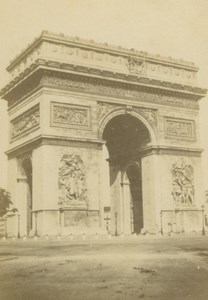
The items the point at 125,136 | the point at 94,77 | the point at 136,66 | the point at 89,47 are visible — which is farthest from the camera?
the point at 125,136

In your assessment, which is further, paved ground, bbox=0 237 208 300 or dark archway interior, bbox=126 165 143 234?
dark archway interior, bbox=126 165 143 234

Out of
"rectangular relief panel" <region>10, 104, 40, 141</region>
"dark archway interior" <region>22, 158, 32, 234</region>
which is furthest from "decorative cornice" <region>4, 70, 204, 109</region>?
"dark archway interior" <region>22, 158, 32, 234</region>

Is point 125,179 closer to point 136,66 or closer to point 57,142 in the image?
point 136,66

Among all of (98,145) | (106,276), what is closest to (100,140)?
(98,145)

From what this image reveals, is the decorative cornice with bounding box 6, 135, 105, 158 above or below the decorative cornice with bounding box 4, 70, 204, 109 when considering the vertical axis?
below

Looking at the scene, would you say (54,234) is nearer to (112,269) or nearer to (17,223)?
(17,223)

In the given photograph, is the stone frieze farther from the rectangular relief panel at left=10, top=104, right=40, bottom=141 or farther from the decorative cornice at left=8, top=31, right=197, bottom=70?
the decorative cornice at left=8, top=31, right=197, bottom=70

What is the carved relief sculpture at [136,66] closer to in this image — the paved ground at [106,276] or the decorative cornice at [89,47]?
the decorative cornice at [89,47]
